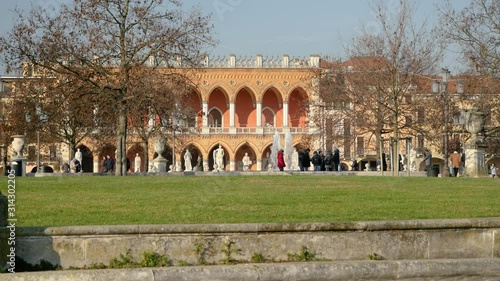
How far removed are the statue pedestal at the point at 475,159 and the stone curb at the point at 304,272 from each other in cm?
1876

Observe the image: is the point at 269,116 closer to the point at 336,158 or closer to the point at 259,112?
the point at 259,112

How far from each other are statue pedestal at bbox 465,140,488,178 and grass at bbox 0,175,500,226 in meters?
12.1

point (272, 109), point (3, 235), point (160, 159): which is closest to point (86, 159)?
point (272, 109)

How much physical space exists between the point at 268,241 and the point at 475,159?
19791 mm

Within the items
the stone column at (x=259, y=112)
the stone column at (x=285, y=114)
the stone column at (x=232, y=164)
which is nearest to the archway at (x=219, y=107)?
the stone column at (x=259, y=112)

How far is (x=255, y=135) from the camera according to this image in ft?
241

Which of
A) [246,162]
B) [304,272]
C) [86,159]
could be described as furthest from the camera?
[86,159]

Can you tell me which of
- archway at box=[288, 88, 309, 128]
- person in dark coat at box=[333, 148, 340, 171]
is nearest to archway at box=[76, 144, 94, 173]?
archway at box=[288, 88, 309, 128]

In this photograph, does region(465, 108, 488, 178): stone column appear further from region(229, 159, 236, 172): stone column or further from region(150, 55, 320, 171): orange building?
region(229, 159, 236, 172): stone column

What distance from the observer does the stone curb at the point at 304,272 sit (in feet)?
31.5

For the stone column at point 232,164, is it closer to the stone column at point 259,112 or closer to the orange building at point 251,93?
the orange building at point 251,93

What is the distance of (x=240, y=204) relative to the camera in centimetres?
1312

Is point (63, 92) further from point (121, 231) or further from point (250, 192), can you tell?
point (121, 231)

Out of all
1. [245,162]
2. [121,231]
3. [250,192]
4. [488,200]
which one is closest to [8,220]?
[121,231]
